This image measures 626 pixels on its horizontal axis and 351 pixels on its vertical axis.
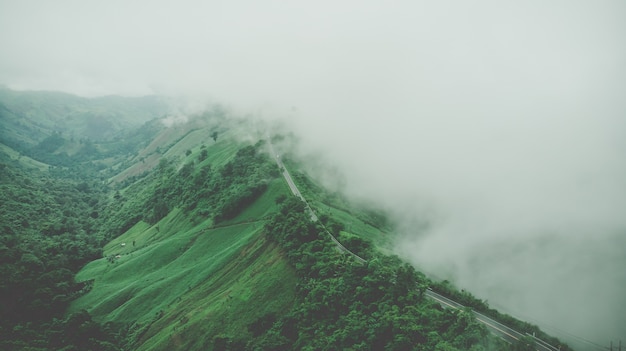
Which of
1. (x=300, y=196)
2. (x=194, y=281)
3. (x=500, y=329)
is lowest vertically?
(x=194, y=281)

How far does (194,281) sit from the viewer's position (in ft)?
408

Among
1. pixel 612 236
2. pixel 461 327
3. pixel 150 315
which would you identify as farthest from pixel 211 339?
pixel 612 236

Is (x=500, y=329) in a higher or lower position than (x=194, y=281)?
higher

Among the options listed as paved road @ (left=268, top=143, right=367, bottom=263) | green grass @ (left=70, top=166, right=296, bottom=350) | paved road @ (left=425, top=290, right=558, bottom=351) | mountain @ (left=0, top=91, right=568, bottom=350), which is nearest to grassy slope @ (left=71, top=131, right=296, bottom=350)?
green grass @ (left=70, top=166, right=296, bottom=350)

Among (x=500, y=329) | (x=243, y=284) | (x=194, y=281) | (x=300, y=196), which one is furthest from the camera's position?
(x=300, y=196)

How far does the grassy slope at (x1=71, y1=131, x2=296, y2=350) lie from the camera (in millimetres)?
100438

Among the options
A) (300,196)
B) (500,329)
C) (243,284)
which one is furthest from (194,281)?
(500,329)

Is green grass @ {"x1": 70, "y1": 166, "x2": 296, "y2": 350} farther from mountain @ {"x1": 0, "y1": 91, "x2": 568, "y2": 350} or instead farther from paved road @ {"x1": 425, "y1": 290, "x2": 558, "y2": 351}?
paved road @ {"x1": 425, "y1": 290, "x2": 558, "y2": 351}

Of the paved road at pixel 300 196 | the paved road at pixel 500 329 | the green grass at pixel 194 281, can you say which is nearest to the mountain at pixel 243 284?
the green grass at pixel 194 281

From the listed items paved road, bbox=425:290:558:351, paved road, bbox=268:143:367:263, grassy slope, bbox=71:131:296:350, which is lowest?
grassy slope, bbox=71:131:296:350

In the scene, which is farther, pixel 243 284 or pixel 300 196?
pixel 300 196

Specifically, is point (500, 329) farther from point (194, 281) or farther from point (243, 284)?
point (194, 281)

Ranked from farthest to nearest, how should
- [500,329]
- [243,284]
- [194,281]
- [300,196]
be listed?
[300,196] → [194,281] → [243,284] → [500,329]

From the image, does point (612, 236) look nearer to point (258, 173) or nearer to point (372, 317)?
point (372, 317)
